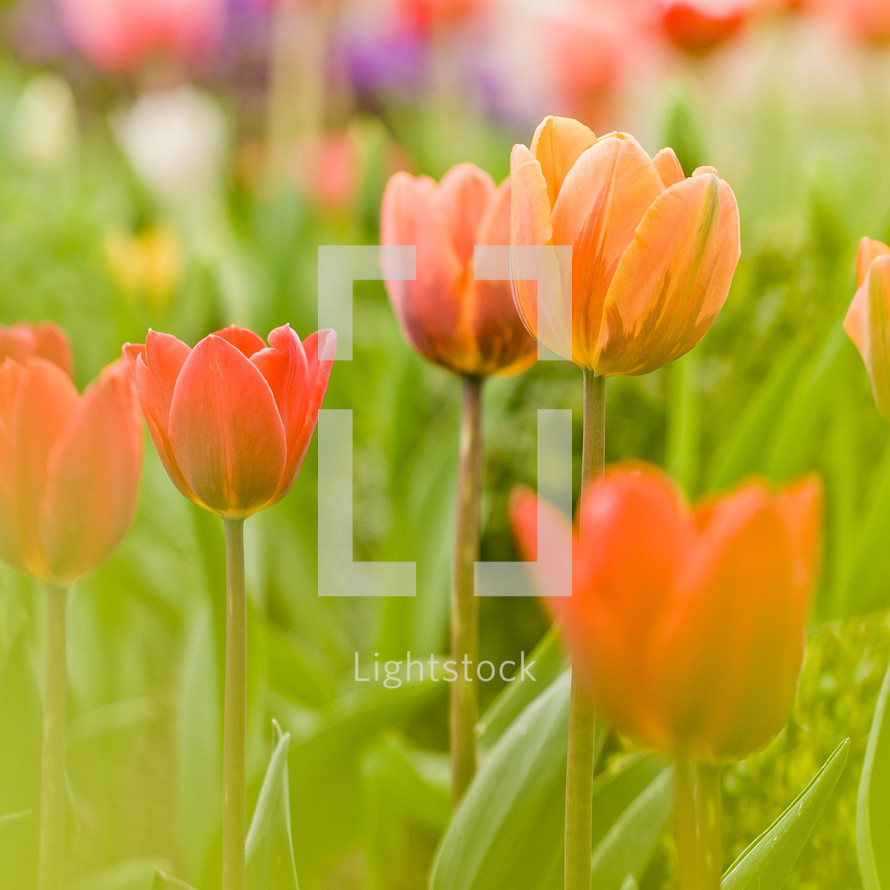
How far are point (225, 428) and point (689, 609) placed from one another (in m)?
0.11

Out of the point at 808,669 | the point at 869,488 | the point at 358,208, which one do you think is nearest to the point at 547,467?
the point at 808,669

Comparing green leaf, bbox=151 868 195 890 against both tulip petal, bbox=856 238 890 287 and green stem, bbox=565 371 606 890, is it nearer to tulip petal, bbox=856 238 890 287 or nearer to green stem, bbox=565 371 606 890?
green stem, bbox=565 371 606 890

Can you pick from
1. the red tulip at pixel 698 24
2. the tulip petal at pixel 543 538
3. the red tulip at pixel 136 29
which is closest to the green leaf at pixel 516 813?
the tulip petal at pixel 543 538

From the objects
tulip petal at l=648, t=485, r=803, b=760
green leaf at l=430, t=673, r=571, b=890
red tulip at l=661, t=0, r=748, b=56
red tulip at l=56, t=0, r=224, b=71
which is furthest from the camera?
red tulip at l=56, t=0, r=224, b=71

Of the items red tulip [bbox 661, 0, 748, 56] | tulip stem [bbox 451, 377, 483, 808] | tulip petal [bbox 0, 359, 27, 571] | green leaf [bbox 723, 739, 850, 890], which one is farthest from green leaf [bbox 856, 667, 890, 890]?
red tulip [bbox 661, 0, 748, 56]

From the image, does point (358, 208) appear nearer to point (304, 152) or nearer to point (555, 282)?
point (304, 152)

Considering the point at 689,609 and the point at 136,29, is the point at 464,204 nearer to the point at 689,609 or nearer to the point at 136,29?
the point at 689,609

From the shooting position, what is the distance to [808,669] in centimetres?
31

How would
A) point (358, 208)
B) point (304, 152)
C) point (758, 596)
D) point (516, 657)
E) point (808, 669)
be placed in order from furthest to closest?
point (304, 152) < point (358, 208) < point (516, 657) < point (808, 669) < point (758, 596)

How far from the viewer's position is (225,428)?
0.69 feet

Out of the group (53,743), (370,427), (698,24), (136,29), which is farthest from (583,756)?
(136,29)

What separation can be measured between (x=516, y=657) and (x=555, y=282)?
0.30 meters

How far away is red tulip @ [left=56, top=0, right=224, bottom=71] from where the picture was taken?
101 cm

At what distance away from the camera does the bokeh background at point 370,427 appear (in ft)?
1.21
